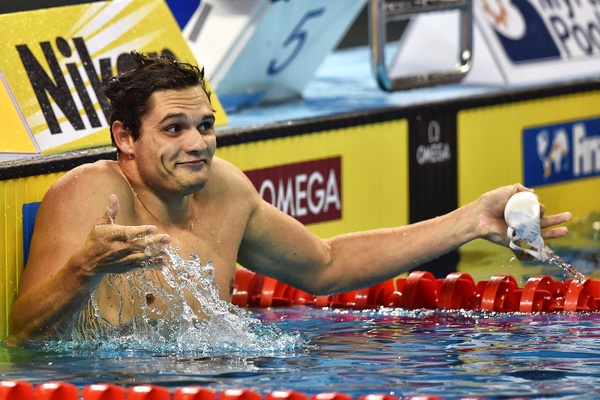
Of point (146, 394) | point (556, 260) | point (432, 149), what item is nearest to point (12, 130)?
point (146, 394)

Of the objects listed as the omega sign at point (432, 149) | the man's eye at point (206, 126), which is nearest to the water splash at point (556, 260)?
the man's eye at point (206, 126)

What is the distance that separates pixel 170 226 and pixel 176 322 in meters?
0.26

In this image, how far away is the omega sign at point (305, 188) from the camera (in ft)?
17.3

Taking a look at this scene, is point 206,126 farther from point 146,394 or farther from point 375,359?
point 146,394

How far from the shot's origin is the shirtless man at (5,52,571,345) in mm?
3242

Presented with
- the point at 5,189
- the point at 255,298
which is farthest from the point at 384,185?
the point at 5,189

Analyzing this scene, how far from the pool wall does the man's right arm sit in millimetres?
822

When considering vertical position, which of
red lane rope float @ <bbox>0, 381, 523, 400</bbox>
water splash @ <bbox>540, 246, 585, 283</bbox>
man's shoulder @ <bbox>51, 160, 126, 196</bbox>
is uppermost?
man's shoulder @ <bbox>51, 160, 126, 196</bbox>

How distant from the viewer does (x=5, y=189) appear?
154 inches

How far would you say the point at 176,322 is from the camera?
365cm

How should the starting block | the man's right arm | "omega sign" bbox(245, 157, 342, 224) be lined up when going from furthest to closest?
the starting block < "omega sign" bbox(245, 157, 342, 224) < the man's right arm

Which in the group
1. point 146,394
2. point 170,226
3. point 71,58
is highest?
point 71,58

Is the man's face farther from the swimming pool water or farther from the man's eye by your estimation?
the swimming pool water

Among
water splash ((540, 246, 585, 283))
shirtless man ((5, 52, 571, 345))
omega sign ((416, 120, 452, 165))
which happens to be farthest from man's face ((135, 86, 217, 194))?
omega sign ((416, 120, 452, 165))
